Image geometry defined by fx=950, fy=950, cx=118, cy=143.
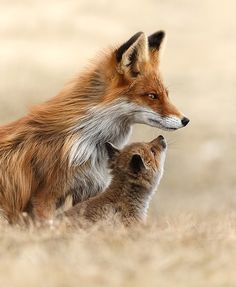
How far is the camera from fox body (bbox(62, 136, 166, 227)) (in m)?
10.3

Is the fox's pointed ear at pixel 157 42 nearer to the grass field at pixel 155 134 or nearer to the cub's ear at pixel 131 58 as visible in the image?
the cub's ear at pixel 131 58

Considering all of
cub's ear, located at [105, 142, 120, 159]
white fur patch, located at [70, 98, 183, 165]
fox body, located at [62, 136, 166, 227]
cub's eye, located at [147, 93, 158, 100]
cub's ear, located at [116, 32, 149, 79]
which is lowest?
fox body, located at [62, 136, 166, 227]

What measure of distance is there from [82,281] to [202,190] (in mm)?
16296

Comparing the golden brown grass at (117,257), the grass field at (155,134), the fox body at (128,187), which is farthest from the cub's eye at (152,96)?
the golden brown grass at (117,257)

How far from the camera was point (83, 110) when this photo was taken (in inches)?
445

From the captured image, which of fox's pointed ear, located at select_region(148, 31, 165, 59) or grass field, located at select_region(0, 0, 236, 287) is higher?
fox's pointed ear, located at select_region(148, 31, 165, 59)

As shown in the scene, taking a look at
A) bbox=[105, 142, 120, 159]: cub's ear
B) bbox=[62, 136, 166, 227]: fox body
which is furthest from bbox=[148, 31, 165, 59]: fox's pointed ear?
bbox=[105, 142, 120, 159]: cub's ear

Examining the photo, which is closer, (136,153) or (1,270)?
(1,270)

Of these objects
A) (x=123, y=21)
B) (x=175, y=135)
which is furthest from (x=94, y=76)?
(x=123, y=21)

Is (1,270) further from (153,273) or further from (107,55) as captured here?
(107,55)

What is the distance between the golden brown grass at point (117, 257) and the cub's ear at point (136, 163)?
1693 millimetres

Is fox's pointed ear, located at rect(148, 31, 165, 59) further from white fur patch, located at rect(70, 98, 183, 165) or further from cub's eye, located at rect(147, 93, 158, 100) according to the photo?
white fur patch, located at rect(70, 98, 183, 165)

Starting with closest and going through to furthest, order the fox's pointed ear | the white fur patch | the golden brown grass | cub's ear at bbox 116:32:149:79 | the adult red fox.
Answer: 1. the golden brown grass
2. the adult red fox
3. the white fur patch
4. cub's ear at bbox 116:32:149:79
5. the fox's pointed ear

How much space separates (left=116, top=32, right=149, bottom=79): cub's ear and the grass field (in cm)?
182
